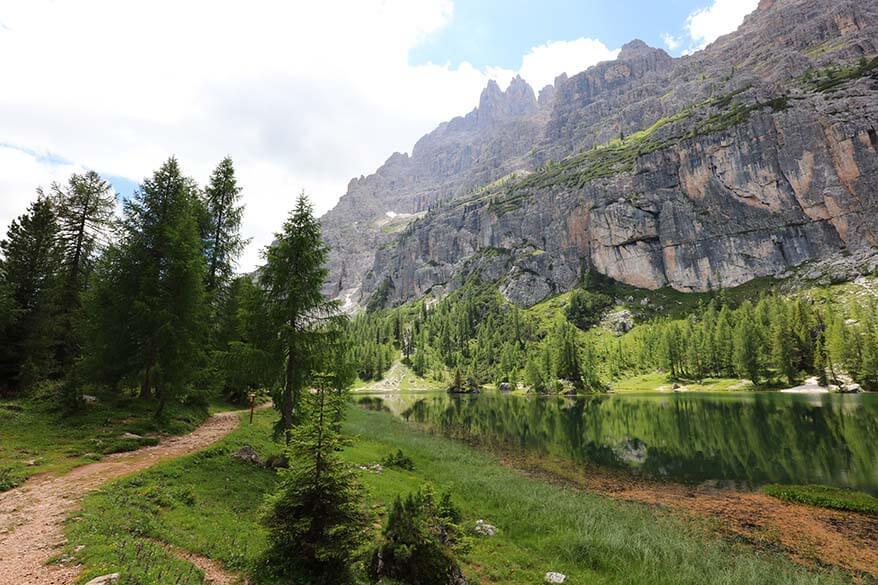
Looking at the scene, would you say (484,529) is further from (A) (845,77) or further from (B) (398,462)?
(A) (845,77)

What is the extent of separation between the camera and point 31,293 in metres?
33.6

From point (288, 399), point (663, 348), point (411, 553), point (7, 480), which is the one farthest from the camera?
point (663, 348)

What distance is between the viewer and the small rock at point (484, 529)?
16.3 meters

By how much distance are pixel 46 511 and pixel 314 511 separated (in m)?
8.24

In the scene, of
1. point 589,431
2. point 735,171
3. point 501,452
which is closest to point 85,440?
point 501,452

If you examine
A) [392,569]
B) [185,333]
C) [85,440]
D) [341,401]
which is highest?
[185,333]

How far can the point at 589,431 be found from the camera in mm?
46375

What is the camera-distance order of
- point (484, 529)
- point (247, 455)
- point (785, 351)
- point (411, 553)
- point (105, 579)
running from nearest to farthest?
1. point (105, 579)
2. point (411, 553)
3. point (484, 529)
4. point (247, 455)
5. point (785, 351)

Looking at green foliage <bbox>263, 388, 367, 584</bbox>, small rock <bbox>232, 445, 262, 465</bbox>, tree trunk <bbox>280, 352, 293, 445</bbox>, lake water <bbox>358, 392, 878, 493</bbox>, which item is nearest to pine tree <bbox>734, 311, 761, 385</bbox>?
lake water <bbox>358, 392, 878, 493</bbox>

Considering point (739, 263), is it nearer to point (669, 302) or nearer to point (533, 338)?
point (669, 302)

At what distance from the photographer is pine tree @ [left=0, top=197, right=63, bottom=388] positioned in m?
29.9

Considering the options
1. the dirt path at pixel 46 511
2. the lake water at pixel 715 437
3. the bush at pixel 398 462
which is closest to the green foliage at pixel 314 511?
the dirt path at pixel 46 511

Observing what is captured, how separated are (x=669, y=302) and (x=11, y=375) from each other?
212 meters

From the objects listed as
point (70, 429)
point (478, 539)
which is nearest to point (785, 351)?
point (478, 539)
